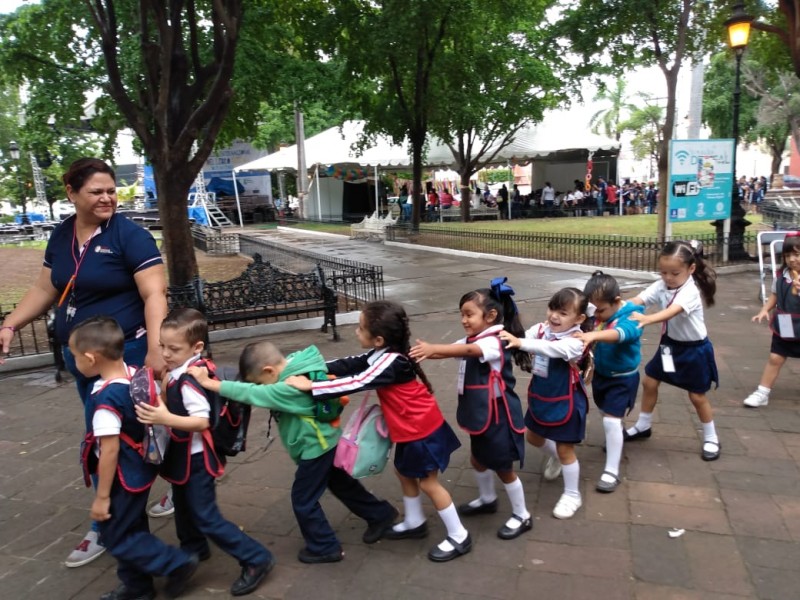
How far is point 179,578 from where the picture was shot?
2.70 m

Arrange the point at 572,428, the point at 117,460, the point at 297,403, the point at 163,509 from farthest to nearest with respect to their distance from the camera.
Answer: the point at 163,509
the point at 572,428
the point at 297,403
the point at 117,460

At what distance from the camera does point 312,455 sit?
277cm

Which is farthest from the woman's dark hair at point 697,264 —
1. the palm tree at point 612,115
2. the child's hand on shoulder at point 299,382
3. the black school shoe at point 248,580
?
the palm tree at point 612,115

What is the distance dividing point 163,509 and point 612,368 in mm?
2724

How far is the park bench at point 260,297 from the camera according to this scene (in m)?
7.27

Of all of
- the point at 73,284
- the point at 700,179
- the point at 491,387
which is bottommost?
the point at 491,387

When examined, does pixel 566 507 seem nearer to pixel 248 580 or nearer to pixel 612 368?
pixel 612 368

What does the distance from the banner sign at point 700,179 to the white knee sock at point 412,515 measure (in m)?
9.63

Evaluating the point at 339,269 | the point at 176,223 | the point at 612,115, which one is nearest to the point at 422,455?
the point at 339,269

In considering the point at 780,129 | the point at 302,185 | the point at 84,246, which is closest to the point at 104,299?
the point at 84,246

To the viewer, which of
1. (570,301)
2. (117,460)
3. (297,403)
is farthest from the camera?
(570,301)

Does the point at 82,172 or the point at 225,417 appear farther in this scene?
the point at 82,172

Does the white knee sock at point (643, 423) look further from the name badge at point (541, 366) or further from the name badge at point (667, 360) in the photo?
the name badge at point (541, 366)

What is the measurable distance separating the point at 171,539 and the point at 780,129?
1653 inches
